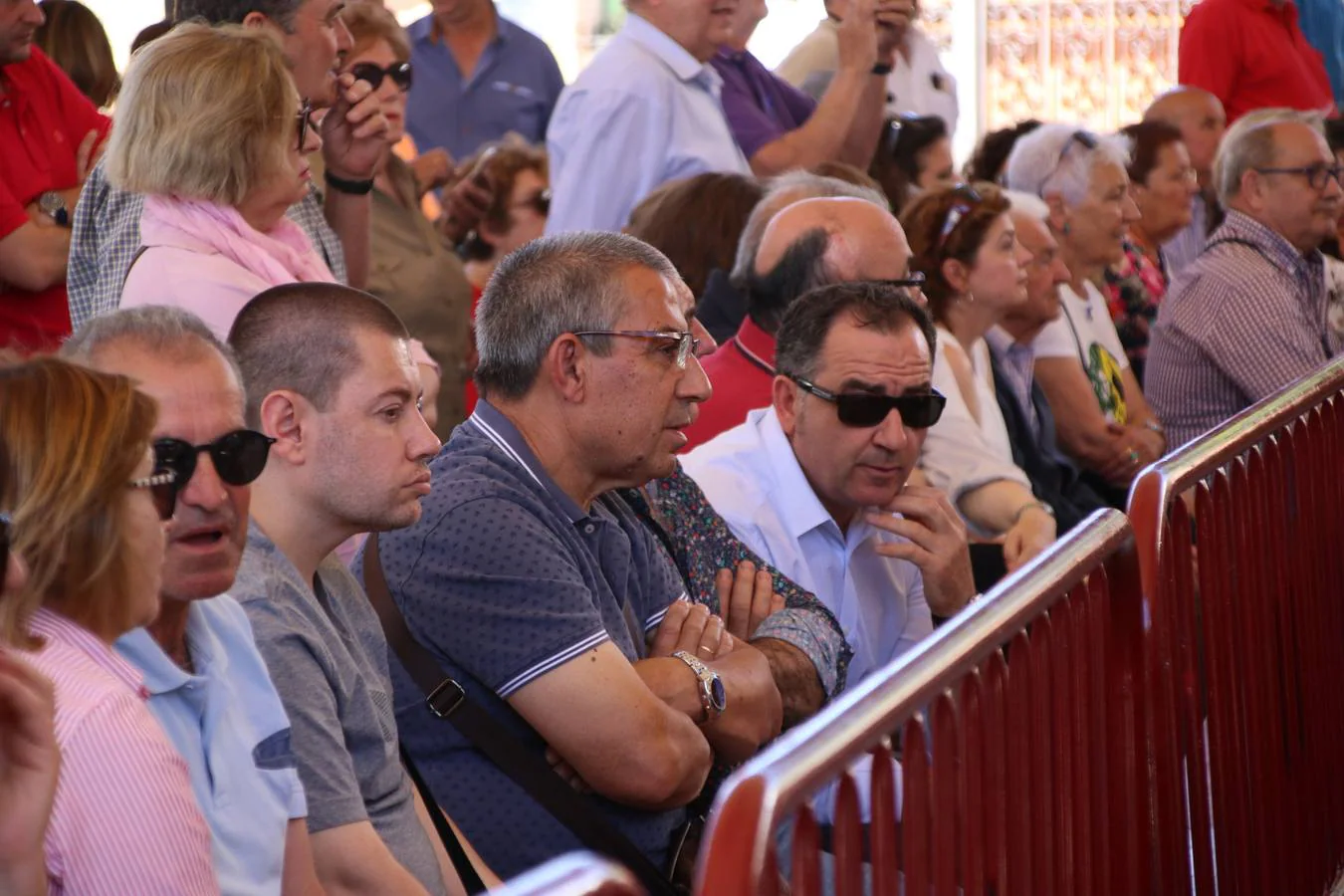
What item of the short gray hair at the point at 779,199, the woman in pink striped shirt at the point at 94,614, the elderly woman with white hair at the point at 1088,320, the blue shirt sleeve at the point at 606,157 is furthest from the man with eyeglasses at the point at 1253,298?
the woman in pink striped shirt at the point at 94,614

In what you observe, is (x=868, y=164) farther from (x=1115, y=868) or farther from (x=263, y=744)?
(x=263, y=744)

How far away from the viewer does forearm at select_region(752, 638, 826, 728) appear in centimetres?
334

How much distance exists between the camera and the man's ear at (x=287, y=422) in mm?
2707

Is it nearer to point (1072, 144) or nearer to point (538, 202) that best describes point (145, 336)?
point (538, 202)

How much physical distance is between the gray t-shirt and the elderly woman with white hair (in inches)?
140

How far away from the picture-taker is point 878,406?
388 cm

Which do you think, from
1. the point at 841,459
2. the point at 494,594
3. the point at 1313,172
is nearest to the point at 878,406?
the point at 841,459

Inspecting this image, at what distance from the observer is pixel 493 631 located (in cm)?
288

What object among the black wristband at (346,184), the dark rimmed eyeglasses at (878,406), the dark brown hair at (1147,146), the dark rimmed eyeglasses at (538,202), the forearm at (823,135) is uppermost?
the black wristband at (346,184)

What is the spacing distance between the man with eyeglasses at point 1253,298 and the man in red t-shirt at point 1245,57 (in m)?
2.12

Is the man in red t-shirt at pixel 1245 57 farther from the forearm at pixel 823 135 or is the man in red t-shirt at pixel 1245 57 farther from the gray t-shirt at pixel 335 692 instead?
the gray t-shirt at pixel 335 692

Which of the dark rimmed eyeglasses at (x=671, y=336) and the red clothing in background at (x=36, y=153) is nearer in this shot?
the dark rimmed eyeglasses at (x=671, y=336)

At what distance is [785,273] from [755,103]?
6.49 feet

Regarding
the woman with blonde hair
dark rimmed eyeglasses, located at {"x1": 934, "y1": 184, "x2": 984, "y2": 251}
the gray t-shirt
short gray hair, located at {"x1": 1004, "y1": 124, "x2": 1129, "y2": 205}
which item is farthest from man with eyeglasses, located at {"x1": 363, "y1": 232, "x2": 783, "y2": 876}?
short gray hair, located at {"x1": 1004, "y1": 124, "x2": 1129, "y2": 205}
